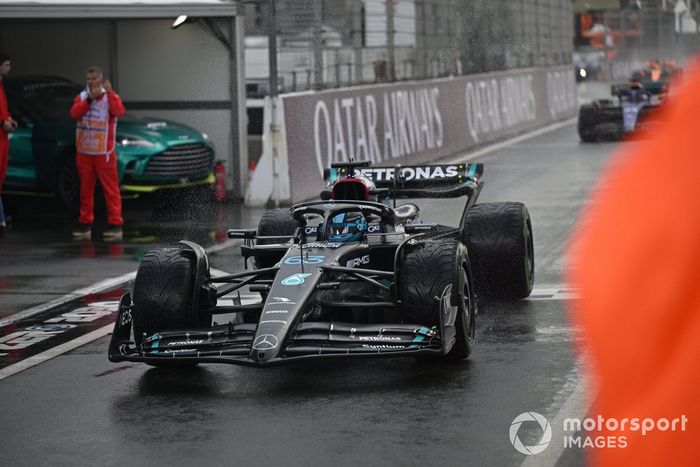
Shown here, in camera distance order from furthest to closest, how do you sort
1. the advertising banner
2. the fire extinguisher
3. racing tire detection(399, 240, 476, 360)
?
1. the advertising banner
2. the fire extinguisher
3. racing tire detection(399, 240, 476, 360)

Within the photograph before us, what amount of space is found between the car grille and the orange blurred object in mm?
14561

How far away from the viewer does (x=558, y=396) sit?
658 centimetres

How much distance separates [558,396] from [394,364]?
1129mm

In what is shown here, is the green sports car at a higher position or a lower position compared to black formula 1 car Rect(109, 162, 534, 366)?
higher

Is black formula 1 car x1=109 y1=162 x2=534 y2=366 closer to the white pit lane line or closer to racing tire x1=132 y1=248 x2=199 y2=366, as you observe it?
racing tire x1=132 y1=248 x2=199 y2=366

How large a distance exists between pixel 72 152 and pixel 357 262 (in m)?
8.94

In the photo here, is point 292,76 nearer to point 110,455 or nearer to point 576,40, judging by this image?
point 110,455

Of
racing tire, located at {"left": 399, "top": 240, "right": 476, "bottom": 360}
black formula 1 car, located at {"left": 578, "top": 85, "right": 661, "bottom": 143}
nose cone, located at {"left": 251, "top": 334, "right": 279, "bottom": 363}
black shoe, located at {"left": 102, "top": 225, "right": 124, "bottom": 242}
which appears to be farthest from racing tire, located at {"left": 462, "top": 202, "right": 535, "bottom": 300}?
black formula 1 car, located at {"left": 578, "top": 85, "right": 661, "bottom": 143}

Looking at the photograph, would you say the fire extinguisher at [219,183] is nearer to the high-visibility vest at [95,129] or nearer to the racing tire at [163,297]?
the high-visibility vest at [95,129]

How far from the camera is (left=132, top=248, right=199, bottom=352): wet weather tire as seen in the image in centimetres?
729

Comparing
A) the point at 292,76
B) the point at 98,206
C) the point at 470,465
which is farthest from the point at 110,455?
the point at 292,76

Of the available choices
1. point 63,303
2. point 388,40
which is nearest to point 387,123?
point 388,40

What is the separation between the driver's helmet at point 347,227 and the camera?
7.98m

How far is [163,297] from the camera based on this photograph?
7316 millimetres
